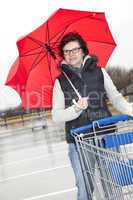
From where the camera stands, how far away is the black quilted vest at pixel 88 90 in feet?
13.6

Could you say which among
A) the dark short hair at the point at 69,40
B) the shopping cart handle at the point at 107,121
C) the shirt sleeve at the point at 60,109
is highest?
the dark short hair at the point at 69,40

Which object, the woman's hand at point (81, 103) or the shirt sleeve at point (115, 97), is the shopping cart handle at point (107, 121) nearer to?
the woman's hand at point (81, 103)

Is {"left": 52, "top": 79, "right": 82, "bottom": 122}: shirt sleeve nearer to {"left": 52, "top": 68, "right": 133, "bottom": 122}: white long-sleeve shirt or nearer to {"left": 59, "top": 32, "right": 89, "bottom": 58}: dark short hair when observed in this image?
{"left": 52, "top": 68, "right": 133, "bottom": 122}: white long-sleeve shirt

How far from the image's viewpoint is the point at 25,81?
15.4 ft

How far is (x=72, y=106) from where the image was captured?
3998mm

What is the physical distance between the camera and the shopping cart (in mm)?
3254

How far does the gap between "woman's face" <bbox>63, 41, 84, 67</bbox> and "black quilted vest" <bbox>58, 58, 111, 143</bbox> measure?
5cm

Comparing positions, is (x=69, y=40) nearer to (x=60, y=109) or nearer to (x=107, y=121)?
(x=60, y=109)

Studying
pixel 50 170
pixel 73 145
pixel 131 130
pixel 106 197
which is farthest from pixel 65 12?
pixel 50 170

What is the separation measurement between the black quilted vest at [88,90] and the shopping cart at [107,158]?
185mm

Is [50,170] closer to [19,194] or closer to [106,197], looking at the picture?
[19,194]

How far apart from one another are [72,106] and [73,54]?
1.38 feet

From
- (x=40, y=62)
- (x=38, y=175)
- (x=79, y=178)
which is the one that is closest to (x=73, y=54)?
(x=40, y=62)

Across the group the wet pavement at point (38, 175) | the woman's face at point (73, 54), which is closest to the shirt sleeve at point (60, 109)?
the woman's face at point (73, 54)
